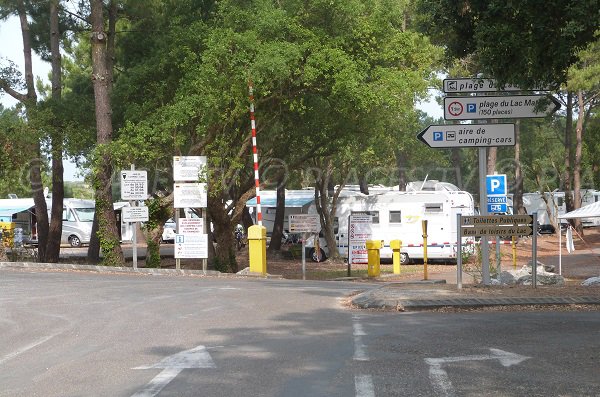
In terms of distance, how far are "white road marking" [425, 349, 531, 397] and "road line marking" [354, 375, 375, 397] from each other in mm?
497

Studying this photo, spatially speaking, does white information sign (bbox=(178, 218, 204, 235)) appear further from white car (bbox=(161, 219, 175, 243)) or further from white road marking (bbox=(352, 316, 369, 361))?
white car (bbox=(161, 219, 175, 243))

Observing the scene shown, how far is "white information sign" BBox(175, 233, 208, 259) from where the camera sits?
78.4 ft

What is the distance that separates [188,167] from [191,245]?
215cm

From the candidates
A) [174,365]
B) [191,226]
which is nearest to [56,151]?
[191,226]

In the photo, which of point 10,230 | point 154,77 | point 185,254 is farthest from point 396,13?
point 10,230

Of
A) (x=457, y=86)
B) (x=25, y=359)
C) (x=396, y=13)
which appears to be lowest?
(x=25, y=359)

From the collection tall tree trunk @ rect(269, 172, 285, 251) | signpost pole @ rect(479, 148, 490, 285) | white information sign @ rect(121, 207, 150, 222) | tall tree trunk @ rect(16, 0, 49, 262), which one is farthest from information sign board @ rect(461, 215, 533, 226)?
tall tree trunk @ rect(269, 172, 285, 251)

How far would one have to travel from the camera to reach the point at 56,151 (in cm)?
2755

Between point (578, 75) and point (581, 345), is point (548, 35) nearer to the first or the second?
point (581, 345)

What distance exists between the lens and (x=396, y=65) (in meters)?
27.8

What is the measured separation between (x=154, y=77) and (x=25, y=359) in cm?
1868

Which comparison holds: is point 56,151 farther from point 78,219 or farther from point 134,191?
point 78,219

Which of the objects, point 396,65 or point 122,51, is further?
point 122,51

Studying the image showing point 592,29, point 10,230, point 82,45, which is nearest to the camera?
point 592,29
